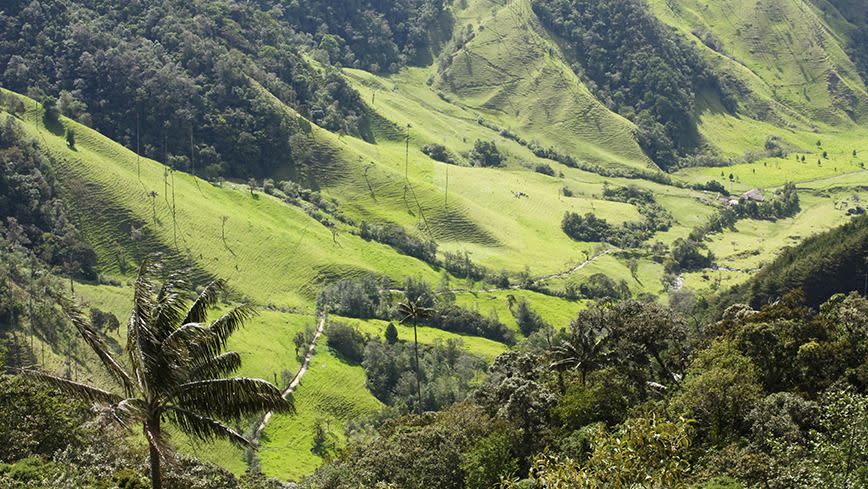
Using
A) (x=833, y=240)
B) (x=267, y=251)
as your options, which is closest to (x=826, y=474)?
(x=833, y=240)

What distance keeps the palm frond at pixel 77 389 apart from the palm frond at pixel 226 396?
2.21m

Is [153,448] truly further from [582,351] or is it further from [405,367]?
[405,367]

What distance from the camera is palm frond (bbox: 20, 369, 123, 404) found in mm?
30203

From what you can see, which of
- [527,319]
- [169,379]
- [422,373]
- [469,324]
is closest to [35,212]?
[422,373]

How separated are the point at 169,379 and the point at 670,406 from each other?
37.3m

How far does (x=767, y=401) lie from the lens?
2114 inches

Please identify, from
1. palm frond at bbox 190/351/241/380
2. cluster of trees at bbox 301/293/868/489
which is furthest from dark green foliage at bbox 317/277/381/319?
palm frond at bbox 190/351/241/380

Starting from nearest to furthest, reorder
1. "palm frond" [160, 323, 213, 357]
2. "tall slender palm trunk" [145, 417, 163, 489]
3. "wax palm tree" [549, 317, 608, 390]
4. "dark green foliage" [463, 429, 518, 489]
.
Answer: "tall slender palm trunk" [145, 417, 163, 489]
"palm frond" [160, 323, 213, 357]
"dark green foliage" [463, 429, 518, 489]
"wax palm tree" [549, 317, 608, 390]

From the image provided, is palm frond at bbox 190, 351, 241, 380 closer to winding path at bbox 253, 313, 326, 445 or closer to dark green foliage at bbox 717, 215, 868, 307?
winding path at bbox 253, 313, 326, 445

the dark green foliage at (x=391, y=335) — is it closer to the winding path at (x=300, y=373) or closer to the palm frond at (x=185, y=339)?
the winding path at (x=300, y=373)

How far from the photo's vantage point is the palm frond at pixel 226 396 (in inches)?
1203

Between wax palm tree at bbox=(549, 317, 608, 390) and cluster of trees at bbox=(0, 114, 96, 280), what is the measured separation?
111 meters

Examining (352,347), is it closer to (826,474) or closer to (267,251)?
(267,251)

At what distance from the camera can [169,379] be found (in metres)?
30.0
